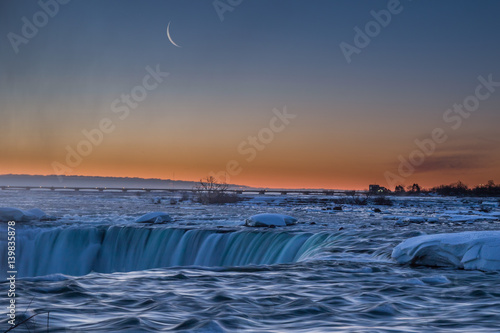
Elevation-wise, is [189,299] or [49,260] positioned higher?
[189,299]

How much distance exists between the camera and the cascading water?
1639 centimetres

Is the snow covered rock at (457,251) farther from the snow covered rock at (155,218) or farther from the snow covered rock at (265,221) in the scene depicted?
the snow covered rock at (155,218)

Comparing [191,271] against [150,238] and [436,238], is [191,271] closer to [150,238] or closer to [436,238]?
[436,238]

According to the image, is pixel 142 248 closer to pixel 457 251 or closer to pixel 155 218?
pixel 155 218

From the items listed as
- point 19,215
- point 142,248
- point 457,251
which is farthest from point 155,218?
point 457,251

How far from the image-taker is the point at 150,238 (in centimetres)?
1953

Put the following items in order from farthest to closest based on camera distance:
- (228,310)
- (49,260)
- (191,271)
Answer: (49,260) → (191,271) → (228,310)

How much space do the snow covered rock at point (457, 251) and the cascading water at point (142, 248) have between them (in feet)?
16.8

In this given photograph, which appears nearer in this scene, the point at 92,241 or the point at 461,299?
the point at 461,299

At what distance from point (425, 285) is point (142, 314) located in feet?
16.1

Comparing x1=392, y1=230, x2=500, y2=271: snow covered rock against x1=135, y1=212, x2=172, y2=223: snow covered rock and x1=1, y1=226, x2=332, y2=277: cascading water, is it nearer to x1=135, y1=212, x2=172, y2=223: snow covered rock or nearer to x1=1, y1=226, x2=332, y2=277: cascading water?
x1=1, y1=226, x2=332, y2=277: cascading water

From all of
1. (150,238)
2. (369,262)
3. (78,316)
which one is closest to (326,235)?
(369,262)

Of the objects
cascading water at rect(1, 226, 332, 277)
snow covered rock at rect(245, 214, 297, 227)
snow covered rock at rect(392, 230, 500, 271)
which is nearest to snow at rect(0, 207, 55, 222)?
cascading water at rect(1, 226, 332, 277)

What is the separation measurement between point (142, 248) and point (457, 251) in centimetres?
1282
